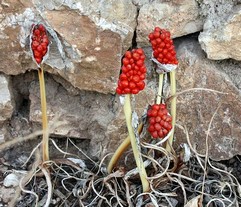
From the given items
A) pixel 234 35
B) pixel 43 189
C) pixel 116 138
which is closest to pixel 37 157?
pixel 43 189

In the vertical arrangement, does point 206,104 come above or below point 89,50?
below

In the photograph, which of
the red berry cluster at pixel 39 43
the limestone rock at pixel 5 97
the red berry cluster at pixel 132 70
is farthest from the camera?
the limestone rock at pixel 5 97

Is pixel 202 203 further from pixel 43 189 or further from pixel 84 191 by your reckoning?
pixel 43 189

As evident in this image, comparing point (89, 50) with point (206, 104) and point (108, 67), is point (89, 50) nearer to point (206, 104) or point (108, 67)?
point (108, 67)

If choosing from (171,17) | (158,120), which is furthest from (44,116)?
(171,17)

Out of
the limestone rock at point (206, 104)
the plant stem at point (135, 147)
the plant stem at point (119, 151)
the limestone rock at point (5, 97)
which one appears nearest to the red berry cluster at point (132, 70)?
the plant stem at point (135, 147)

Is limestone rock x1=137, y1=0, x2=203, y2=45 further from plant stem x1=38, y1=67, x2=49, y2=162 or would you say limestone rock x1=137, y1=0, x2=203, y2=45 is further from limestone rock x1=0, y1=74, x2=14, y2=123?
limestone rock x1=0, y1=74, x2=14, y2=123

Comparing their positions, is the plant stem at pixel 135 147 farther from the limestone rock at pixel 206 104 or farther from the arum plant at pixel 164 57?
the limestone rock at pixel 206 104
